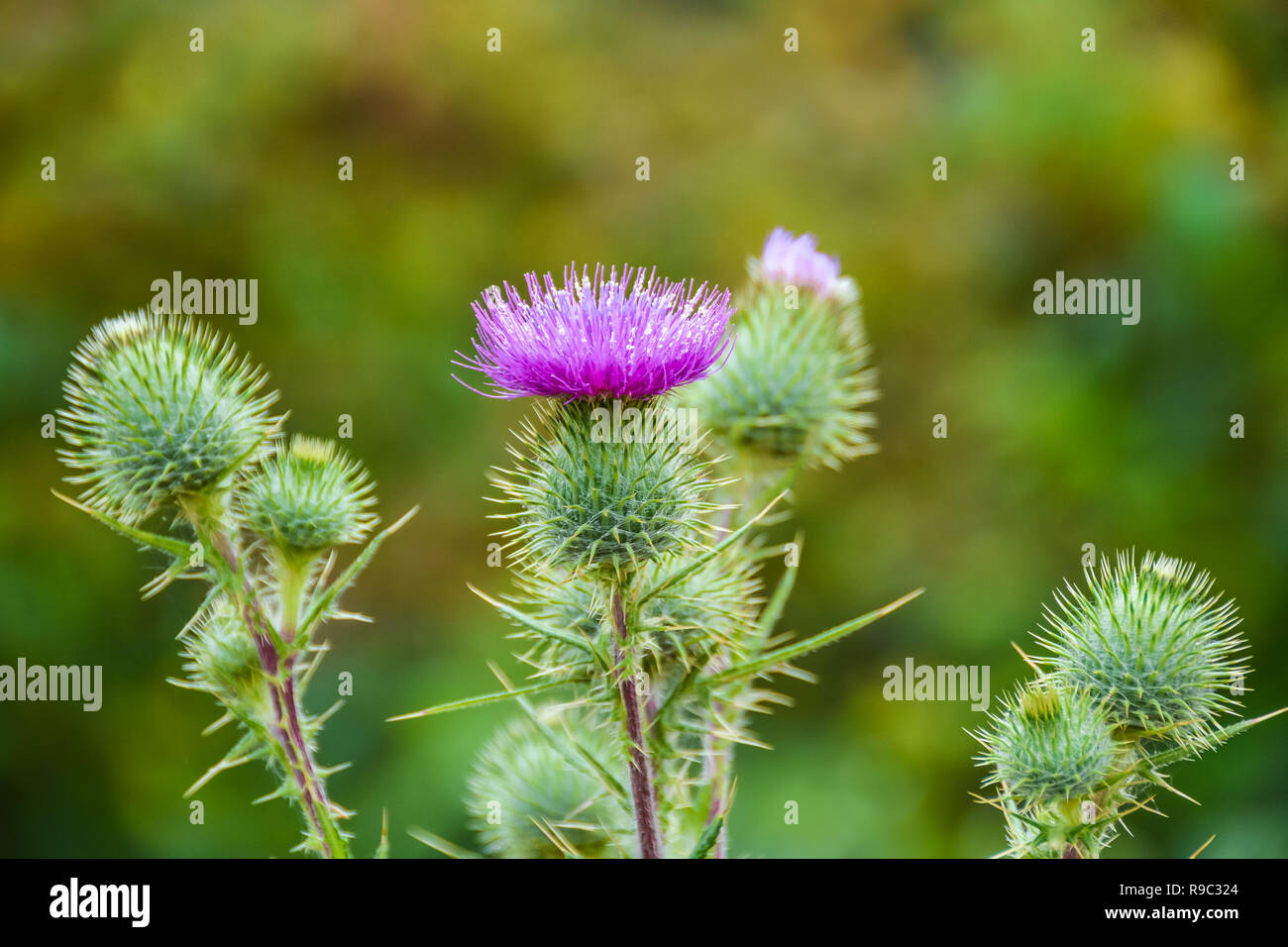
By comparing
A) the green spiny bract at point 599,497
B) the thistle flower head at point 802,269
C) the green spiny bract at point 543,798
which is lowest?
the green spiny bract at point 543,798

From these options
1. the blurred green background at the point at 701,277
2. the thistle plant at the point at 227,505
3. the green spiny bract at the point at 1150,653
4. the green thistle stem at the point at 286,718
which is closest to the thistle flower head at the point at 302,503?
the thistle plant at the point at 227,505

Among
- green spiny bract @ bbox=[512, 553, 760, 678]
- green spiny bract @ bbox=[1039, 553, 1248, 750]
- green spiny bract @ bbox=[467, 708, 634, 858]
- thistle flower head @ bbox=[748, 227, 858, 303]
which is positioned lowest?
green spiny bract @ bbox=[467, 708, 634, 858]

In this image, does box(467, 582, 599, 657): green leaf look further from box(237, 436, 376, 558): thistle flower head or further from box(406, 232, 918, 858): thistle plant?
box(237, 436, 376, 558): thistle flower head

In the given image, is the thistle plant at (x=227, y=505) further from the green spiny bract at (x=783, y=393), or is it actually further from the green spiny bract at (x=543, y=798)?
the green spiny bract at (x=783, y=393)

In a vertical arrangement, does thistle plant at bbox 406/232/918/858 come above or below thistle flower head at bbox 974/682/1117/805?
above

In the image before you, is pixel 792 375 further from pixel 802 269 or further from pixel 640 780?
pixel 640 780

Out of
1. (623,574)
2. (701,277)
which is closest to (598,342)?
(623,574)

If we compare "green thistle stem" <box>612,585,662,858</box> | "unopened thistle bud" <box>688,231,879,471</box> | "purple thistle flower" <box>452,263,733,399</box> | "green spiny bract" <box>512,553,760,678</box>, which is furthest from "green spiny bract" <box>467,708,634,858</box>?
"unopened thistle bud" <box>688,231,879,471</box>
